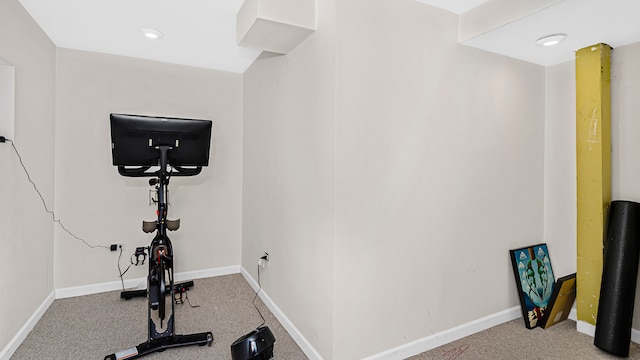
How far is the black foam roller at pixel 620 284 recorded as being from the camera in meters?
2.19

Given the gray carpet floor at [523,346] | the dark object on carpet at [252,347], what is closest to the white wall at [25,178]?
the dark object on carpet at [252,347]

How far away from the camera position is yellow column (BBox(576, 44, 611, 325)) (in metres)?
2.38

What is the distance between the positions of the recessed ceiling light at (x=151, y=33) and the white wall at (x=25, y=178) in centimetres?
77

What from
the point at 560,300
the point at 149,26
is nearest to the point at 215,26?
the point at 149,26

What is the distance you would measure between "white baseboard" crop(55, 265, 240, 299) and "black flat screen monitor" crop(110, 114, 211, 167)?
1645 millimetres

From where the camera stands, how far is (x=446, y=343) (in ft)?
7.68

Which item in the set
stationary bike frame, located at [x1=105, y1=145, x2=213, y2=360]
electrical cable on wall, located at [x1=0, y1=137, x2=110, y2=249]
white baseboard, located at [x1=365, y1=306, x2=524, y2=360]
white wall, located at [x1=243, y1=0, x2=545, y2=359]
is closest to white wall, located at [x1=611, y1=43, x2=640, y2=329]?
white wall, located at [x1=243, y1=0, x2=545, y2=359]

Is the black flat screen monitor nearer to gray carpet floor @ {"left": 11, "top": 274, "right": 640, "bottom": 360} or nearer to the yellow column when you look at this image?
gray carpet floor @ {"left": 11, "top": 274, "right": 640, "bottom": 360}

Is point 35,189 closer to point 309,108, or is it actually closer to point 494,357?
point 309,108

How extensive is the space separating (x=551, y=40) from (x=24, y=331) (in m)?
4.21

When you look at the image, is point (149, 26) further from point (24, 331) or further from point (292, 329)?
point (292, 329)

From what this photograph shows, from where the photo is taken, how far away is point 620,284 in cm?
223

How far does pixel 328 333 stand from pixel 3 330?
2.07m

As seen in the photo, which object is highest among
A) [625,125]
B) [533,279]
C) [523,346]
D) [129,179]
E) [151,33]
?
[151,33]
